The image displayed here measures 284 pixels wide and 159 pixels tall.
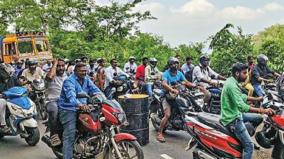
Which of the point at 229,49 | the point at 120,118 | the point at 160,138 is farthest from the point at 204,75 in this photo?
the point at 229,49

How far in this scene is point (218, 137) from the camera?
551 centimetres

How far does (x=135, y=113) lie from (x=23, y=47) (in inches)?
576

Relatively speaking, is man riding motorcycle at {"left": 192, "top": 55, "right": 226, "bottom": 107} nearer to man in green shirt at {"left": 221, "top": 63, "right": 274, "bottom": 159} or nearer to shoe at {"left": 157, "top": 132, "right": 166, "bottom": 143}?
shoe at {"left": 157, "top": 132, "right": 166, "bottom": 143}

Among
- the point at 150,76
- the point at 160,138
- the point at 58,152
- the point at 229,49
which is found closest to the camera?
the point at 58,152

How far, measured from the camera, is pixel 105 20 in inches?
1072

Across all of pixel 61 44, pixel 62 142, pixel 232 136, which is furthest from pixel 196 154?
pixel 61 44

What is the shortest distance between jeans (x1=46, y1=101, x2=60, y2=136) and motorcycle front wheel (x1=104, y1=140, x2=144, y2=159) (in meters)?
1.20

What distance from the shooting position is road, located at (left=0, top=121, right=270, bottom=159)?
24.1ft

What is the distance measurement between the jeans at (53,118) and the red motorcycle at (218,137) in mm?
2145

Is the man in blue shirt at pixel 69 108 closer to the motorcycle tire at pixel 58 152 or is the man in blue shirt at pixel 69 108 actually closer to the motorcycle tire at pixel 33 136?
the motorcycle tire at pixel 58 152

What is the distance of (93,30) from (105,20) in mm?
1042

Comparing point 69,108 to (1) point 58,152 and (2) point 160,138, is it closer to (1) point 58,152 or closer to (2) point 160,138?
(1) point 58,152

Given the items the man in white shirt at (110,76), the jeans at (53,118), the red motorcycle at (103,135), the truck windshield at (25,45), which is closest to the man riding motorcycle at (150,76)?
the man in white shirt at (110,76)

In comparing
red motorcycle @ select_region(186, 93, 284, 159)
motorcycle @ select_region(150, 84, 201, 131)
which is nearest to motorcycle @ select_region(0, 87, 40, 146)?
motorcycle @ select_region(150, 84, 201, 131)
